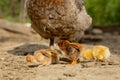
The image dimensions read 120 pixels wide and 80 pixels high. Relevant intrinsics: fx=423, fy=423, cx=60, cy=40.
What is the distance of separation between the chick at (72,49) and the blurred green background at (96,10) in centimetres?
1028

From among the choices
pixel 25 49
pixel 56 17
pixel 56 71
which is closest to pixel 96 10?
pixel 25 49

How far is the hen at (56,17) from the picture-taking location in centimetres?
666

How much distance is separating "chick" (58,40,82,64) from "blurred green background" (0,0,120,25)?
10275 millimetres

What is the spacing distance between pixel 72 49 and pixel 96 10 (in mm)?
11697

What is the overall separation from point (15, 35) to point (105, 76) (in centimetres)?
717

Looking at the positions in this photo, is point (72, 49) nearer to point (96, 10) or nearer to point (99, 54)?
point (99, 54)

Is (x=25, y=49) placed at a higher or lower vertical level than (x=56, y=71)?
lower

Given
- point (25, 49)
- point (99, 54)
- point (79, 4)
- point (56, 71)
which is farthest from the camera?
point (25, 49)

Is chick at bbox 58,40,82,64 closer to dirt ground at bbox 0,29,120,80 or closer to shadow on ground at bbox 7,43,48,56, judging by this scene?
dirt ground at bbox 0,29,120,80

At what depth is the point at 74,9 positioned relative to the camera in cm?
677

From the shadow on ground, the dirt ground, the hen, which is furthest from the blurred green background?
the dirt ground

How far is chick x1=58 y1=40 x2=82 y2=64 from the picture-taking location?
6.33 metres

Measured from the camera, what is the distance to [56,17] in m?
6.66

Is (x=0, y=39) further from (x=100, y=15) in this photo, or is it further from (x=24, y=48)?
(x=100, y=15)
